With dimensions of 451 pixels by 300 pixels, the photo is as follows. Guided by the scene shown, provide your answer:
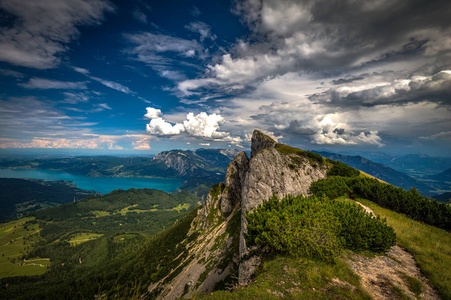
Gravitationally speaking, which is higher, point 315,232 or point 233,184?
point 315,232

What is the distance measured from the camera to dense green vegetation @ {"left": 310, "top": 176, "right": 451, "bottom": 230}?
84.6 ft

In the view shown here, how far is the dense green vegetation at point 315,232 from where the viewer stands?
16547mm

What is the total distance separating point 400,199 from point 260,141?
227 feet

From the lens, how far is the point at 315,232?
16812 millimetres

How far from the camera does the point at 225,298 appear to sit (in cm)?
1239

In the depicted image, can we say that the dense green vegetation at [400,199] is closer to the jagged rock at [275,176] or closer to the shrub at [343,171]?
→ the jagged rock at [275,176]

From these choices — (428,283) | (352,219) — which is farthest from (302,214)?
(428,283)

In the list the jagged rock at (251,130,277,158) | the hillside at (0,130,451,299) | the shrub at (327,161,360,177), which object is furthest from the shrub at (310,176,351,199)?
the jagged rock at (251,130,277,158)

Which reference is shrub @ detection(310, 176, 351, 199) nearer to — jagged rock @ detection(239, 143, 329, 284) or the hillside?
the hillside

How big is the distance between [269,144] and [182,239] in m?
91.0

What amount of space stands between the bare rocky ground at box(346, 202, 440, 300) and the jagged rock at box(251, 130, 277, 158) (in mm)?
72725

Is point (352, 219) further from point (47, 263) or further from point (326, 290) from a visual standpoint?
point (47, 263)

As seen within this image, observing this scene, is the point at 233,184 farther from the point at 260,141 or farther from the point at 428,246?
the point at 428,246

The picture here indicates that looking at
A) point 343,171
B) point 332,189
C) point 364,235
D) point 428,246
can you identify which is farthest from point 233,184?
point 428,246
